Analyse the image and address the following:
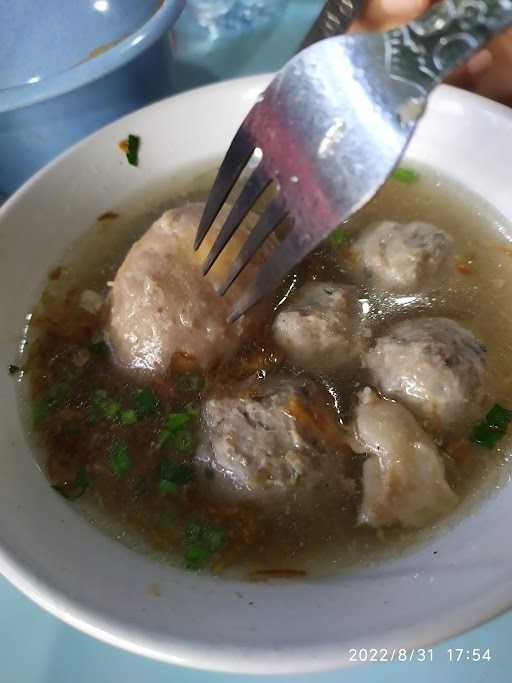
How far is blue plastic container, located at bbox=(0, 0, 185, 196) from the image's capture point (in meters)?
1.86

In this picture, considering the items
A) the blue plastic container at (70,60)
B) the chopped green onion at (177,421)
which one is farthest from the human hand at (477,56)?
the chopped green onion at (177,421)

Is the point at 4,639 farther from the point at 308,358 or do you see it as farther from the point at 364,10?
the point at 364,10

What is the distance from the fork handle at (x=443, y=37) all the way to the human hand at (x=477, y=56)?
1.24 metres

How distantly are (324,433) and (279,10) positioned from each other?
2.17m

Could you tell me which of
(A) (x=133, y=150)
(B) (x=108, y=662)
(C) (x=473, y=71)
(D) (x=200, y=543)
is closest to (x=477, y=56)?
(C) (x=473, y=71)

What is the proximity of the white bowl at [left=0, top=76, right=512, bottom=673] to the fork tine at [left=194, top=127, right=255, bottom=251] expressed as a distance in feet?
1.85

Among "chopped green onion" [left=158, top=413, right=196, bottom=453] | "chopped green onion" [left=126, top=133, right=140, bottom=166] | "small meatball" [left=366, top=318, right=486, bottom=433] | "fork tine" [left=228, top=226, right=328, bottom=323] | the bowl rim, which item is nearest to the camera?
"fork tine" [left=228, top=226, right=328, bottom=323]

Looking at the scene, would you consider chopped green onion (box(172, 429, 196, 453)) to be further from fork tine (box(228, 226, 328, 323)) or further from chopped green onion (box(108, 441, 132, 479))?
fork tine (box(228, 226, 328, 323))

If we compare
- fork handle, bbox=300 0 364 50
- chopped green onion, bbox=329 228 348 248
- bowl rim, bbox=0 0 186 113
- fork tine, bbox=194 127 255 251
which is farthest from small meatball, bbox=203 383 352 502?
fork handle, bbox=300 0 364 50

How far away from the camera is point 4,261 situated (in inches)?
65.6

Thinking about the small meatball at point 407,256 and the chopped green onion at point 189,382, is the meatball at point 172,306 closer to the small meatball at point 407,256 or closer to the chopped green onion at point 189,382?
the chopped green onion at point 189,382

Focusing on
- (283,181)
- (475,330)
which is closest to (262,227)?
(283,181)

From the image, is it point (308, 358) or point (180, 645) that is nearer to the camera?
point (180, 645)

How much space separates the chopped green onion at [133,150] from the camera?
1968mm
